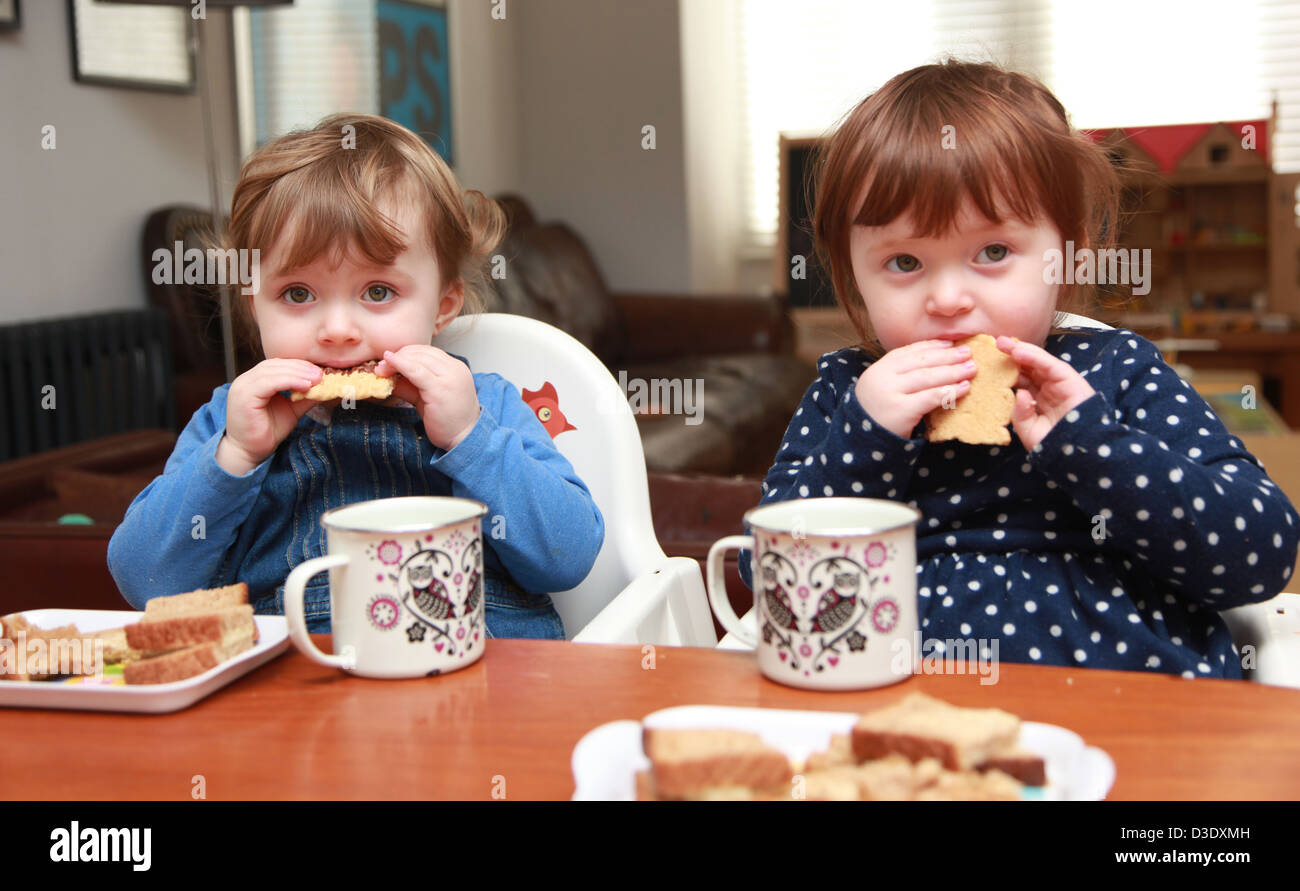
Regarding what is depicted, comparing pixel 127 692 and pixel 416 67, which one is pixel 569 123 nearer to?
pixel 416 67

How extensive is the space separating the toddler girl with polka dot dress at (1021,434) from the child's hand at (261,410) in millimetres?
396

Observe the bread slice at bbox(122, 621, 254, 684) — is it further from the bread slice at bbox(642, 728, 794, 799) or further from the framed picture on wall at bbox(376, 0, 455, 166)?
the framed picture on wall at bbox(376, 0, 455, 166)

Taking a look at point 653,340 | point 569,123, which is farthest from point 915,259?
point 569,123

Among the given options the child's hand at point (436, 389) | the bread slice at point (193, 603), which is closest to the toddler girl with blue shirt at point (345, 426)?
the child's hand at point (436, 389)

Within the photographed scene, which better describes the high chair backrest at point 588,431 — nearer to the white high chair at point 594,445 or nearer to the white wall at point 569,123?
the white high chair at point 594,445

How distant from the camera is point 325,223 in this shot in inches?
39.9

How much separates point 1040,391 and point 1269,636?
9.8 inches

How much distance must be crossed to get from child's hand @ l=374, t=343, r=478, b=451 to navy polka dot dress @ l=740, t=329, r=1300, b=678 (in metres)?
0.26

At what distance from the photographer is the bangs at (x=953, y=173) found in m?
0.89

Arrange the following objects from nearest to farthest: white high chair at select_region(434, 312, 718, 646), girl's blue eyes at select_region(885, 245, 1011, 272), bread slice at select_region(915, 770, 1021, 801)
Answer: bread slice at select_region(915, 770, 1021, 801), girl's blue eyes at select_region(885, 245, 1011, 272), white high chair at select_region(434, 312, 718, 646)

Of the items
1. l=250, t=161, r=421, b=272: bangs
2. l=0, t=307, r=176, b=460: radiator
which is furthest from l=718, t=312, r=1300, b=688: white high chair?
l=0, t=307, r=176, b=460: radiator

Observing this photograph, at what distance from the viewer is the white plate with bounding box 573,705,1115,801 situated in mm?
542
